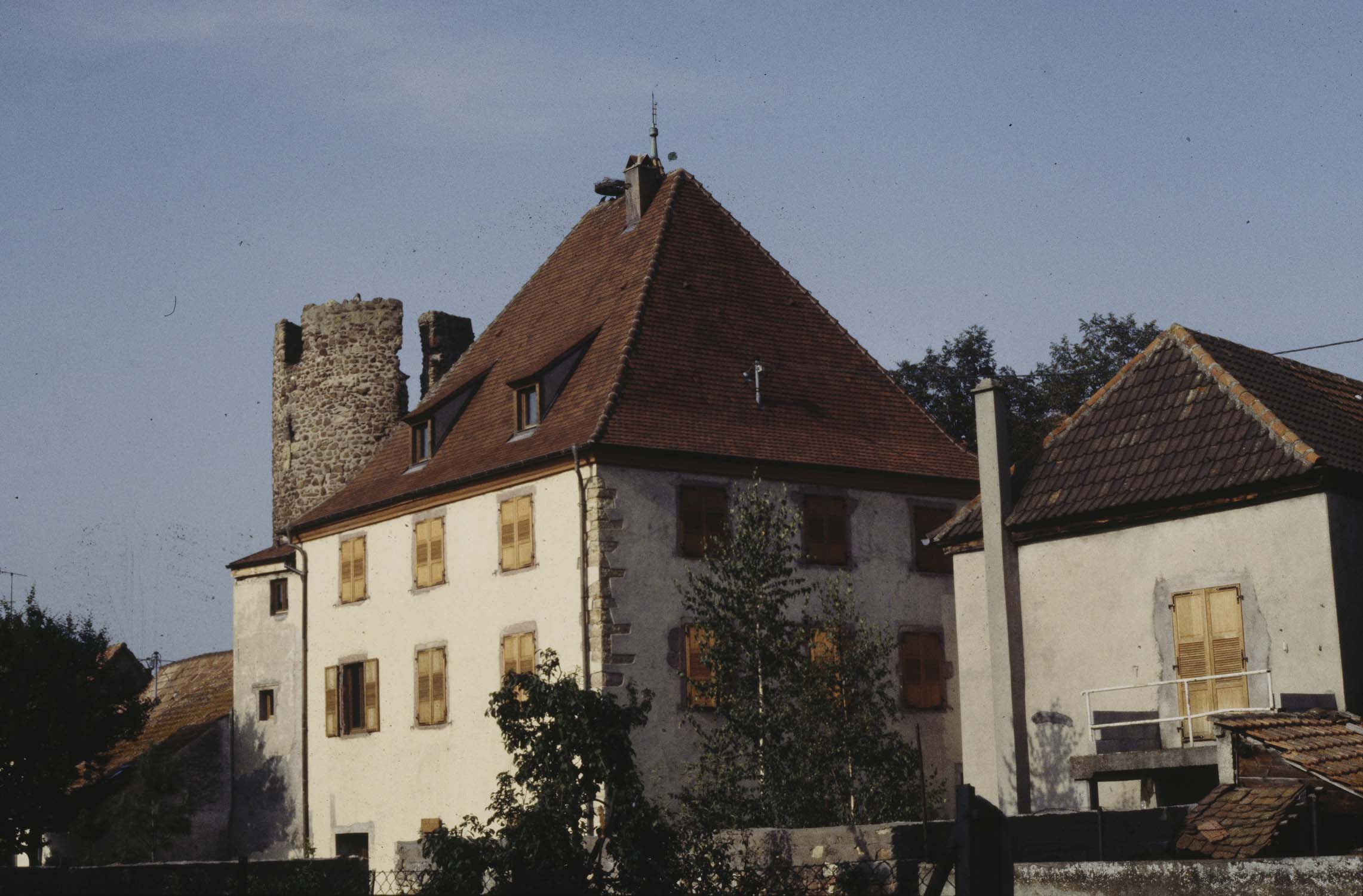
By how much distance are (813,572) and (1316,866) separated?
56.0ft

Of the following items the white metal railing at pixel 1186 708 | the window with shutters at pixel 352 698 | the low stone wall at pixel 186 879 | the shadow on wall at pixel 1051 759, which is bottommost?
the low stone wall at pixel 186 879

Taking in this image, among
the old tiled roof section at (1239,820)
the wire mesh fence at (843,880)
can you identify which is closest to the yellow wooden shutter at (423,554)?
the wire mesh fence at (843,880)

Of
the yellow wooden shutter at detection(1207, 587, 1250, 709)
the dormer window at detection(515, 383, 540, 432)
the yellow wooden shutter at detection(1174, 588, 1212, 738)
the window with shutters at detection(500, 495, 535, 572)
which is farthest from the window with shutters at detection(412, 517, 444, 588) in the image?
the yellow wooden shutter at detection(1207, 587, 1250, 709)

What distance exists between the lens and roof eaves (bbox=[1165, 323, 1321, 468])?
64.0 ft

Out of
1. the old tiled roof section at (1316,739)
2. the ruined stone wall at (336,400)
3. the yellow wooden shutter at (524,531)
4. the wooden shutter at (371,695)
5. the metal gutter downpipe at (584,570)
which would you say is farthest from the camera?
the ruined stone wall at (336,400)

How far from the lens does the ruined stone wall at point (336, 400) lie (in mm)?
37000

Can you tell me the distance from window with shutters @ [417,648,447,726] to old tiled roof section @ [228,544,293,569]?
18.5 ft

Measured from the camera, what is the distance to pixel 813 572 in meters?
27.1

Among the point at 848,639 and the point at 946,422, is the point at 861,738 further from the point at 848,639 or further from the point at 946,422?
the point at 946,422

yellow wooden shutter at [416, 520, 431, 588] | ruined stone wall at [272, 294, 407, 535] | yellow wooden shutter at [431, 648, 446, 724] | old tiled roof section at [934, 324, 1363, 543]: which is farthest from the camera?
ruined stone wall at [272, 294, 407, 535]

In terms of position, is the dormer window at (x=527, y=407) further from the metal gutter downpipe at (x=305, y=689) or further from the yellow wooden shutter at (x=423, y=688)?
the metal gutter downpipe at (x=305, y=689)

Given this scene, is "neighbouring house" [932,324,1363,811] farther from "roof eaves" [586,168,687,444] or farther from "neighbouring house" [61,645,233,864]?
"neighbouring house" [61,645,233,864]

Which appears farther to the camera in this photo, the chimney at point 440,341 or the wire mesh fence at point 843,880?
the chimney at point 440,341

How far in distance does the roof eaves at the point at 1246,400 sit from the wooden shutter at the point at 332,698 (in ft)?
53.9
